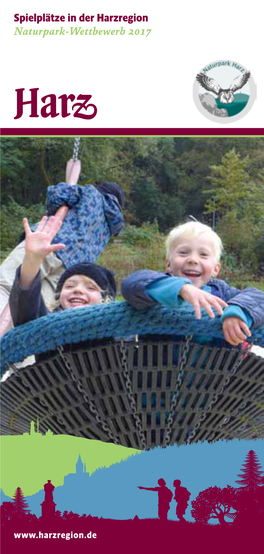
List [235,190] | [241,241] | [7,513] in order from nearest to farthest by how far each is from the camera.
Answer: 1. [7,513]
2. [241,241]
3. [235,190]

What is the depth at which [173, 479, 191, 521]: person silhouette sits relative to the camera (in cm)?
92

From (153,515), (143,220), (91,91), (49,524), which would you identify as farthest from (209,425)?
(143,220)

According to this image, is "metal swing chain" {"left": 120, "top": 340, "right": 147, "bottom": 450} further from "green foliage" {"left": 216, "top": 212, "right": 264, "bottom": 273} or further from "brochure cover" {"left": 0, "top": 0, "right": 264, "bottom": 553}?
"green foliage" {"left": 216, "top": 212, "right": 264, "bottom": 273}

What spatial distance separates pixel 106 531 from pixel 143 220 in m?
4.27

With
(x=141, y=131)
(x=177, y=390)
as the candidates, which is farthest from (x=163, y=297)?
(x=141, y=131)

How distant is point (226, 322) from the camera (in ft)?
2.78

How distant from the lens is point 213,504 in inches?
36.0

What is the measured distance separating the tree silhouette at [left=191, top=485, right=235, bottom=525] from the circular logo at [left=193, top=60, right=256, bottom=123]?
629 millimetres

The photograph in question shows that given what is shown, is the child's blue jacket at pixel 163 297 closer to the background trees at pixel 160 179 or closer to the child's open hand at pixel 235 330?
the child's open hand at pixel 235 330

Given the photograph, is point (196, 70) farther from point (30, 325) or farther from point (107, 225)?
Answer: point (107, 225)

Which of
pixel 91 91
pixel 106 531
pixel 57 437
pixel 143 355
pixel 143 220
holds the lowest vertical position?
pixel 106 531

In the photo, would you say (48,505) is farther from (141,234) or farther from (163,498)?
(141,234)

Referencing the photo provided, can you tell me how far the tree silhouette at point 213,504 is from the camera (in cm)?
91

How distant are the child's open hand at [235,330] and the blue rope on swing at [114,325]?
16 millimetres
